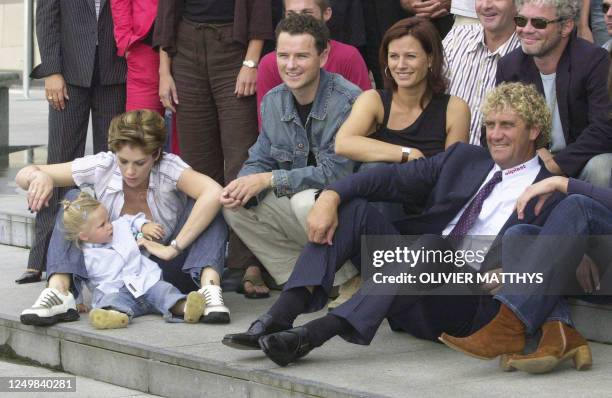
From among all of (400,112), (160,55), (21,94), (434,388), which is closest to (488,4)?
(400,112)

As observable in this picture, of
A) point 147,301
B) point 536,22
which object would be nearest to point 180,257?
point 147,301

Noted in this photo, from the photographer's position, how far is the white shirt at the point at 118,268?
18.9ft

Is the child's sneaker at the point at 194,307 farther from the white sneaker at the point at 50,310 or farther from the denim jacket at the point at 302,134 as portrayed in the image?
the denim jacket at the point at 302,134

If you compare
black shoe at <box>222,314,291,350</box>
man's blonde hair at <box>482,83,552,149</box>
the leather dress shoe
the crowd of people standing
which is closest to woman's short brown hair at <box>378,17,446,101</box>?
the crowd of people standing

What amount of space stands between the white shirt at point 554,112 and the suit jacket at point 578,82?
0.06 feet

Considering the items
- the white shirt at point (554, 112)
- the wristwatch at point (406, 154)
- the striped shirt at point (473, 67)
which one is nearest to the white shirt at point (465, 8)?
the striped shirt at point (473, 67)

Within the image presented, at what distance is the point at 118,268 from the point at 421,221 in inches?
55.0

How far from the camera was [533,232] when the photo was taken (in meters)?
4.75

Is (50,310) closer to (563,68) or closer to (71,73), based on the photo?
(71,73)

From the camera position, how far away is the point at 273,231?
6.03 meters

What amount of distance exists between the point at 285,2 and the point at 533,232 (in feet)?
7.60

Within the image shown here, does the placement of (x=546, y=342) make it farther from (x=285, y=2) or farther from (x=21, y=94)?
(x=21, y=94)

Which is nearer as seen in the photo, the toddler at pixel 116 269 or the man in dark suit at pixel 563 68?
the man in dark suit at pixel 563 68

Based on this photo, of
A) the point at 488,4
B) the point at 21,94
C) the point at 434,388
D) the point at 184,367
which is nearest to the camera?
the point at 434,388
